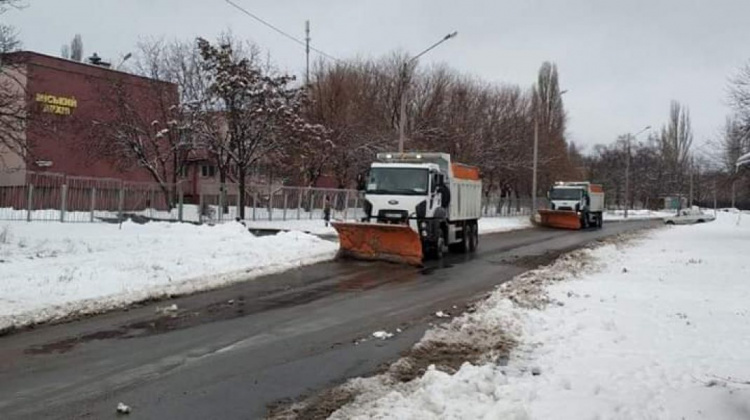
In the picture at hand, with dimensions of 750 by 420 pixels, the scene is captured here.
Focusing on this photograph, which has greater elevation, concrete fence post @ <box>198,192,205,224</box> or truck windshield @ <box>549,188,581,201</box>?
truck windshield @ <box>549,188,581,201</box>

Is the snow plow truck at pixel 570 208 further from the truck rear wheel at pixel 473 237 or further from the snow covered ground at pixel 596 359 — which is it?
the snow covered ground at pixel 596 359

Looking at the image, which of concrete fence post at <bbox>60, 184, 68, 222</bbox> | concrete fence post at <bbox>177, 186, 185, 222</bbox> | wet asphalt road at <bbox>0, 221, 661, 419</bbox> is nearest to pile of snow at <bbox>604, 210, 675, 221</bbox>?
concrete fence post at <bbox>177, 186, 185, 222</bbox>

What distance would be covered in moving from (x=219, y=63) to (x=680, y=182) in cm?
8413

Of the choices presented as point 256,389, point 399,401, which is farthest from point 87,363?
point 399,401

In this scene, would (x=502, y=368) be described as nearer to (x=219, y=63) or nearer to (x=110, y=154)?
(x=219, y=63)

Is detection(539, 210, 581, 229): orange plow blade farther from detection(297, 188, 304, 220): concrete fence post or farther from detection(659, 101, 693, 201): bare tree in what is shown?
detection(659, 101, 693, 201): bare tree

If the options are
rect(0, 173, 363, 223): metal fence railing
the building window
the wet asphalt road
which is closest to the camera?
the wet asphalt road

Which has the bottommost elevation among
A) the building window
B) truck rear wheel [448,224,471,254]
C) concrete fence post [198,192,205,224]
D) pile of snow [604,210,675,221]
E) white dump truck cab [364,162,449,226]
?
pile of snow [604,210,675,221]

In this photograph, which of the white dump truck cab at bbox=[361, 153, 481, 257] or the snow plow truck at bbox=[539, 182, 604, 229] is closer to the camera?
the white dump truck cab at bbox=[361, 153, 481, 257]

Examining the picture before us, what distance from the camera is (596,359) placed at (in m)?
7.61

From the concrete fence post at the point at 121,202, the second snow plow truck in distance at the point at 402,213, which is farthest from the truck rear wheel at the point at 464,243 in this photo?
the concrete fence post at the point at 121,202

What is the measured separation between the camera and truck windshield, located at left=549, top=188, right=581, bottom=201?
151 feet

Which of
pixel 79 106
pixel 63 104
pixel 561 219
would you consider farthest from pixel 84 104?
pixel 561 219

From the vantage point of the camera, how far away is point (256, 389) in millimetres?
6863
